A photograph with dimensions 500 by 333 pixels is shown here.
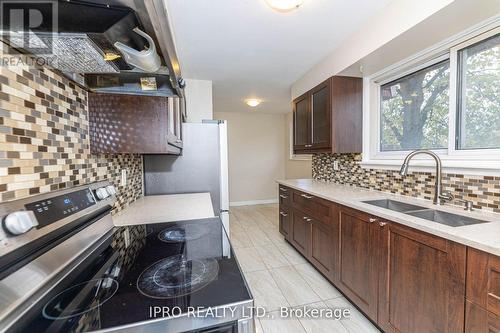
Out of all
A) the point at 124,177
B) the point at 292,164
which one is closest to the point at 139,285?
the point at 124,177

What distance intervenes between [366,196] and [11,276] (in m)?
2.16

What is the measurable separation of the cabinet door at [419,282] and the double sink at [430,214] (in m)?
0.33

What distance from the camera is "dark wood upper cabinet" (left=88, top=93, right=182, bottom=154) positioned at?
1229 millimetres

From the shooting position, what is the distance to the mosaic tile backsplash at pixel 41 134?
26.6 inches

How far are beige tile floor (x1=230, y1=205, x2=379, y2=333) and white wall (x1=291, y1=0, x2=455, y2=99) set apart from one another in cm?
211

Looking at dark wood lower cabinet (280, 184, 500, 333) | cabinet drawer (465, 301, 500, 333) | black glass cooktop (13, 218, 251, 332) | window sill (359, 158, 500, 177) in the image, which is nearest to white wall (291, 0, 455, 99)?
window sill (359, 158, 500, 177)

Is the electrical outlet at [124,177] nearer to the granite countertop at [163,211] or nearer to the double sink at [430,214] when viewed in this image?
the granite countertop at [163,211]

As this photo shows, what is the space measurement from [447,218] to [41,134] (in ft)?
7.28

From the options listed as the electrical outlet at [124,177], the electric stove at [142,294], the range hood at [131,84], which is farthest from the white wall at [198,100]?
the electric stove at [142,294]

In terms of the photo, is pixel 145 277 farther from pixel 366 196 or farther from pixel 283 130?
pixel 283 130

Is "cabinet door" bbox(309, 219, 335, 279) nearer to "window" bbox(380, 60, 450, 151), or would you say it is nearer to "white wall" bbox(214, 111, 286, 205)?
"window" bbox(380, 60, 450, 151)

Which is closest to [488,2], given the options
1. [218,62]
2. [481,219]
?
[481,219]

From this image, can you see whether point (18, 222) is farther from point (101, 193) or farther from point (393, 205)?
point (393, 205)

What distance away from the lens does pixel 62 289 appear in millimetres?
647
